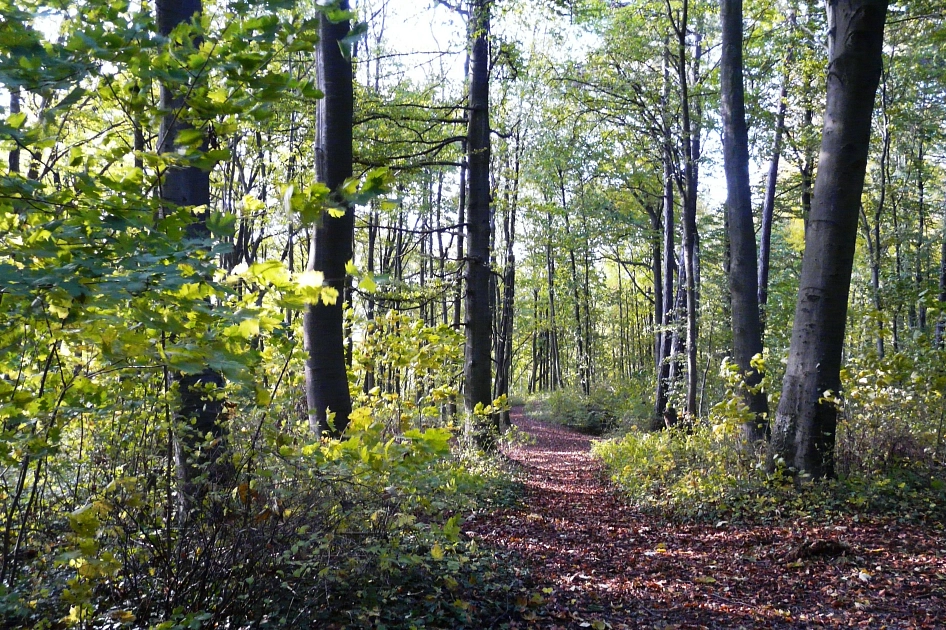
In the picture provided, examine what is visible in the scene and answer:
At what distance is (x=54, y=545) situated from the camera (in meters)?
2.94

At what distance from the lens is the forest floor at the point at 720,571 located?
4.32 meters

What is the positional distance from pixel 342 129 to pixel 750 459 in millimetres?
6278

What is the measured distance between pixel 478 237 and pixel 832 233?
562 cm

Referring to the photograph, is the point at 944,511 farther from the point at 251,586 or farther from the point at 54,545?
the point at 54,545

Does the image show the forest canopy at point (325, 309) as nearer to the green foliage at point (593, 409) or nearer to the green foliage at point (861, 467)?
the green foliage at point (861, 467)

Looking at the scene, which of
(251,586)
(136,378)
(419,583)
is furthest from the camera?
(419,583)

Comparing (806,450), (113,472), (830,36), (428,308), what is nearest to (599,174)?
(428,308)

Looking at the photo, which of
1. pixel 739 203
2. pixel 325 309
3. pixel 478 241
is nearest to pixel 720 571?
pixel 325 309

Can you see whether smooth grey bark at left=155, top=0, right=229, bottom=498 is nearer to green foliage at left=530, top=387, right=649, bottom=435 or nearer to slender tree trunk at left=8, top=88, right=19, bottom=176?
slender tree trunk at left=8, top=88, right=19, bottom=176

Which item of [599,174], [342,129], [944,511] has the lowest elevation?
[944,511]

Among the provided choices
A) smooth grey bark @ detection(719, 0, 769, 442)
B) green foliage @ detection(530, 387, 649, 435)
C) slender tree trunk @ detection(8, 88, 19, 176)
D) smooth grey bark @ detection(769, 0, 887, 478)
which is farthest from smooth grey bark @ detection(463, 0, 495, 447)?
green foliage @ detection(530, 387, 649, 435)

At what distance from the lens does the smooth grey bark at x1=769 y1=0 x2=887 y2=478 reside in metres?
6.58

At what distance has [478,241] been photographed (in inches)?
425

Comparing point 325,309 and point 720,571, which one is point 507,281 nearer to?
→ point 325,309
